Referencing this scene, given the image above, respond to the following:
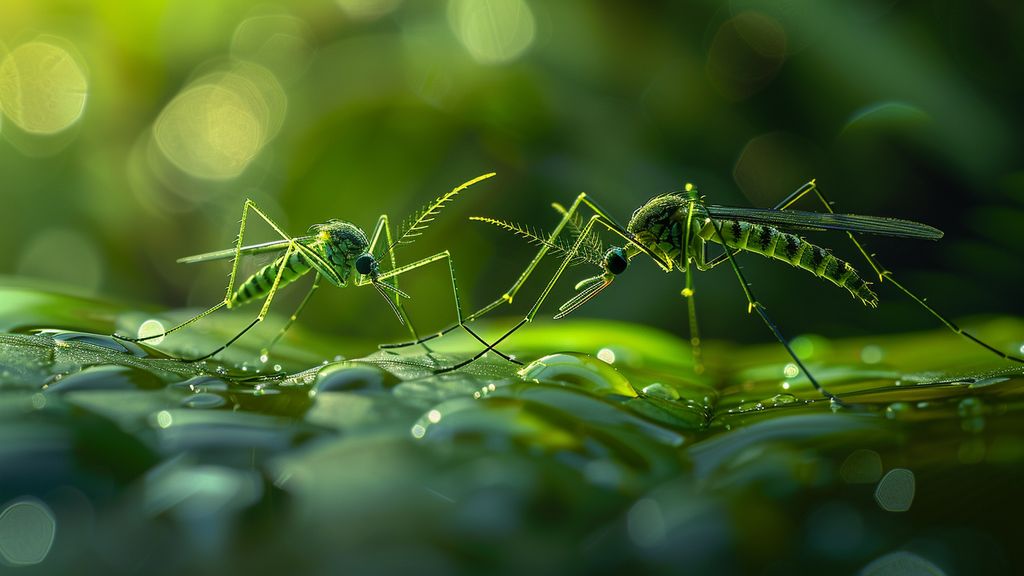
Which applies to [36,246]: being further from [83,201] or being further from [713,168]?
[713,168]

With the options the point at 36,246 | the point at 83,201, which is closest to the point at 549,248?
the point at 83,201

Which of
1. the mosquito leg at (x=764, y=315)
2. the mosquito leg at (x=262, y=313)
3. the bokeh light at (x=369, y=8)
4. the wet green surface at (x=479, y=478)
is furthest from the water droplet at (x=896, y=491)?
the bokeh light at (x=369, y=8)

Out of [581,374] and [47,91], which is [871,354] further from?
[47,91]

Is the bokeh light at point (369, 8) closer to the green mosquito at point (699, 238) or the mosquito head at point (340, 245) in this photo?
the mosquito head at point (340, 245)

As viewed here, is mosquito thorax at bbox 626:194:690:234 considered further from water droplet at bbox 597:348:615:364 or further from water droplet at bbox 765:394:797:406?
water droplet at bbox 765:394:797:406

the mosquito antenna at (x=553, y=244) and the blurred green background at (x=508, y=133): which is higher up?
the blurred green background at (x=508, y=133)

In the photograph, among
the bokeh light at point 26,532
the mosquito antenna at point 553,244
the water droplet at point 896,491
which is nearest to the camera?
the bokeh light at point 26,532
